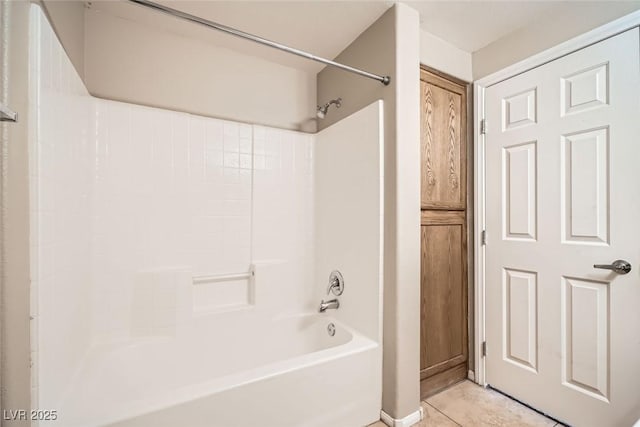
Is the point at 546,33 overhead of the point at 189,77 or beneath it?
overhead

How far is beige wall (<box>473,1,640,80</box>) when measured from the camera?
1370 mm

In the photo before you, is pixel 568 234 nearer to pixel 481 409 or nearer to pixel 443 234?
pixel 443 234

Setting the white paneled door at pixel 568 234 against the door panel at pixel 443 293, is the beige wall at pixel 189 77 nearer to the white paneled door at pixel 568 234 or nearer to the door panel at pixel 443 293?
the door panel at pixel 443 293

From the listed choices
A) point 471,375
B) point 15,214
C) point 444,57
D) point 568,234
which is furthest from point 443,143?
point 15,214

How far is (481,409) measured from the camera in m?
1.64

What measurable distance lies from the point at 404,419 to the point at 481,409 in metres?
0.52

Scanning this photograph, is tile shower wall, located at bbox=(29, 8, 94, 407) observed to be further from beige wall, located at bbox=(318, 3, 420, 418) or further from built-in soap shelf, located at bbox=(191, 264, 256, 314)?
beige wall, located at bbox=(318, 3, 420, 418)

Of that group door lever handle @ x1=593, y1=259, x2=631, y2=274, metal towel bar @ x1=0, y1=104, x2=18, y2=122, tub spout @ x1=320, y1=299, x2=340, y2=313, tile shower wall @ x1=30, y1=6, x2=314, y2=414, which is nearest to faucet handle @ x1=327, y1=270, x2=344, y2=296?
tub spout @ x1=320, y1=299, x2=340, y2=313

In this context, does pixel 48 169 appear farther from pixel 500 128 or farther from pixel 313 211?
pixel 500 128

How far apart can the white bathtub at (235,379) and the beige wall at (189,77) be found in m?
1.46

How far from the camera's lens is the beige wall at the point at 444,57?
5.85 ft

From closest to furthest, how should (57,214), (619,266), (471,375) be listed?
(57,214)
(619,266)
(471,375)

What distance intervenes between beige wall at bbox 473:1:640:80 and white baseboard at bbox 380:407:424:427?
7.15 ft

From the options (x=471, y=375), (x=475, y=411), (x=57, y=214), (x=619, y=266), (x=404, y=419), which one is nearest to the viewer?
(x=57, y=214)
